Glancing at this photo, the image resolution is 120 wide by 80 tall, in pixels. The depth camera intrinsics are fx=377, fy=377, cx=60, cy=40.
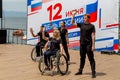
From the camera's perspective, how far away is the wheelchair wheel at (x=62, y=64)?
36.4ft

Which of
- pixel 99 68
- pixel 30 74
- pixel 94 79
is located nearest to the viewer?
pixel 94 79

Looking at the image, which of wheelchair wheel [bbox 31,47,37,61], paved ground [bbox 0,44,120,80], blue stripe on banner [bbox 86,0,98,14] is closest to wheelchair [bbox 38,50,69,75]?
paved ground [bbox 0,44,120,80]

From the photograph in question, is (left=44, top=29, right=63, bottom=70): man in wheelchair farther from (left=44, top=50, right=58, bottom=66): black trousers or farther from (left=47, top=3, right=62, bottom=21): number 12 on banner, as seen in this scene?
(left=47, top=3, right=62, bottom=21): number 12 on banner

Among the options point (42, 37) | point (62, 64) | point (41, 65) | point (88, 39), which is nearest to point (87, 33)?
point (88, 39)

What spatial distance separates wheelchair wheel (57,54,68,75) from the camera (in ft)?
36.4

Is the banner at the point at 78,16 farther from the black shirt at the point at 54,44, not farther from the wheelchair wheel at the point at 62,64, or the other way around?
the black shirt at the point at 54,44

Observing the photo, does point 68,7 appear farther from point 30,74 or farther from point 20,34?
point 30,74

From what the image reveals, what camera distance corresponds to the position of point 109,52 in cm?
1689

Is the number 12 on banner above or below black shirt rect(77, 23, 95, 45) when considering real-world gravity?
above

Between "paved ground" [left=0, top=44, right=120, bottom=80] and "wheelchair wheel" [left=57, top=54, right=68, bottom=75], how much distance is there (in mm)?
157

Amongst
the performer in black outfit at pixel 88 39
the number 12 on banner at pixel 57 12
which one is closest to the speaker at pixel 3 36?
the number 12 on banner at pixel 57 12

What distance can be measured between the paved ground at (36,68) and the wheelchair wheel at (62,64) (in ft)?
0.51

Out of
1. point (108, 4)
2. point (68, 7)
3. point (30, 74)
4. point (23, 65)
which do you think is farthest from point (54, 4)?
point (30, 74)

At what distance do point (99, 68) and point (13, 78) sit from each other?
330 centimetres
